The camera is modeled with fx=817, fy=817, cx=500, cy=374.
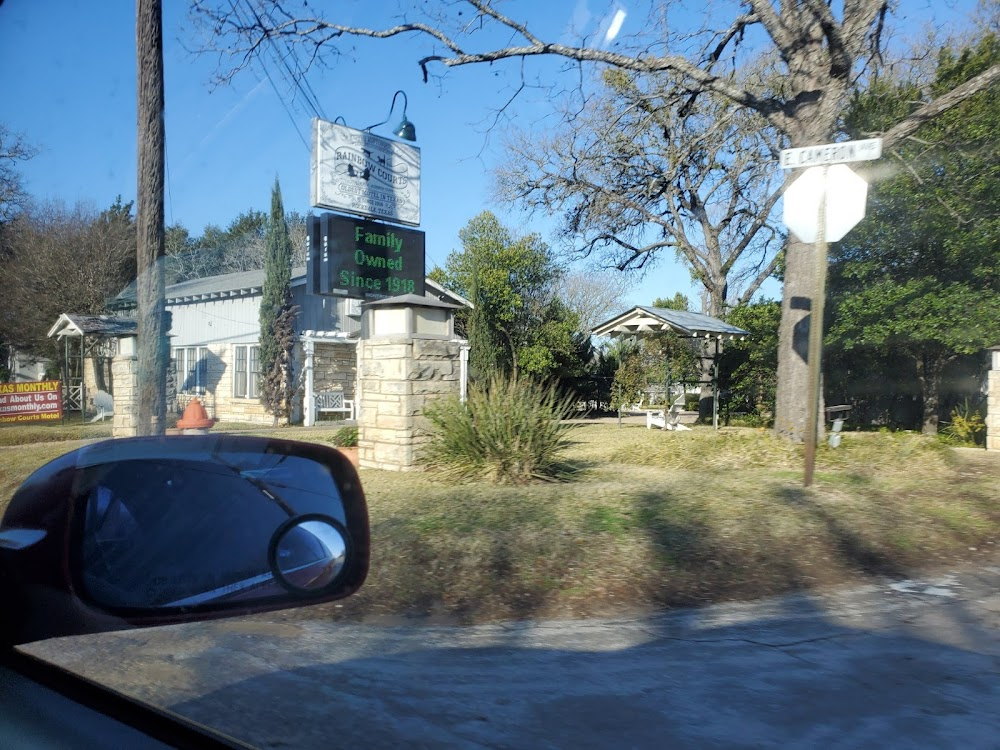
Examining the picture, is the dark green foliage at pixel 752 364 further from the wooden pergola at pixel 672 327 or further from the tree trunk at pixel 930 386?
the tree trunk at pixel 930 386

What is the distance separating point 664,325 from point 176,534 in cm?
1771

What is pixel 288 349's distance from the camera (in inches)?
258

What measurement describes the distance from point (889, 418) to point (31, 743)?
19.8m

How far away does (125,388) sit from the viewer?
4426 mm

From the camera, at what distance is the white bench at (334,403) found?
7.96 metres

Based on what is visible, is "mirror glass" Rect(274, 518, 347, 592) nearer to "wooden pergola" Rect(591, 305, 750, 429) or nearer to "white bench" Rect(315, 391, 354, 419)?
"white bench" Rect(315, 391, 354, 419)

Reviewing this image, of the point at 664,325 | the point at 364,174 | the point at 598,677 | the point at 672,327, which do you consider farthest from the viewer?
the point at 664,325

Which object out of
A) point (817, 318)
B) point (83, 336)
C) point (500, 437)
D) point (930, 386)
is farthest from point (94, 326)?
point (930, 386)

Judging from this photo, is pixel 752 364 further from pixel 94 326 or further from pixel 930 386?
pixel 94 326

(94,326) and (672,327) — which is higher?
(672,327)

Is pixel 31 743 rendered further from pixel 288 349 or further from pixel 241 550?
pixel 288 349

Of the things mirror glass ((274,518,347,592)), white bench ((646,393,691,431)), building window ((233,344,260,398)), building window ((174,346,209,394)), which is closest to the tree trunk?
white bench ((646,393,691,431))

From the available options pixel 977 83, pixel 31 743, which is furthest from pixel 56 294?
pixel 977 83

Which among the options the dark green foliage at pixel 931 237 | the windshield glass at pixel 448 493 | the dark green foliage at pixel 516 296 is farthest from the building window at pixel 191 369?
the dark green foliage at pixel 516 296
